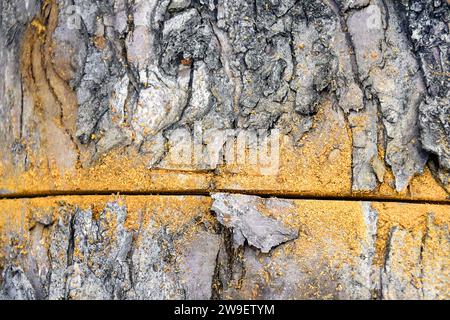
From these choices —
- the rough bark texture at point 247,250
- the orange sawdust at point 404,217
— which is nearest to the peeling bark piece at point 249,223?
the rough bark texture at point 247,250

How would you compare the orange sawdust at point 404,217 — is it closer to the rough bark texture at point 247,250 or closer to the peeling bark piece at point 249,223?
the rough bark texture at point 247,250

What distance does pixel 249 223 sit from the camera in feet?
4.96

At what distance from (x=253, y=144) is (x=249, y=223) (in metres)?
0.18

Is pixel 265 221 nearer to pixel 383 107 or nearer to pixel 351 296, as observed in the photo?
pixel 351 296

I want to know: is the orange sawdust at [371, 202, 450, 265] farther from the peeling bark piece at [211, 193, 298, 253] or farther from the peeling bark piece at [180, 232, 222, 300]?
the peeling bark piece at [180, 232, 222, 300]

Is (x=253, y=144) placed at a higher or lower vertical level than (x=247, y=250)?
higher

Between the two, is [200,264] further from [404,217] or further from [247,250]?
[404,217]

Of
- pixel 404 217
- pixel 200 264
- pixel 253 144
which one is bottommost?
pixel 200 264

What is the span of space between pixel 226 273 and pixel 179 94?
0.41m

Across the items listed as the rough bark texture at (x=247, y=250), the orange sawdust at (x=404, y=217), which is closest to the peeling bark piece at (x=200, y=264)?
the rough bark texture at (x=247, y=250)

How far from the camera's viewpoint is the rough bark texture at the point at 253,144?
1.53 metres

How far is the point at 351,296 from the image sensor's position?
1499mm

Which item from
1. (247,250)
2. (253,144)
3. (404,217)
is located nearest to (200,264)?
(247,250)

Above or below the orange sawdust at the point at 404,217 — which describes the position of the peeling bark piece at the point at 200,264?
below
